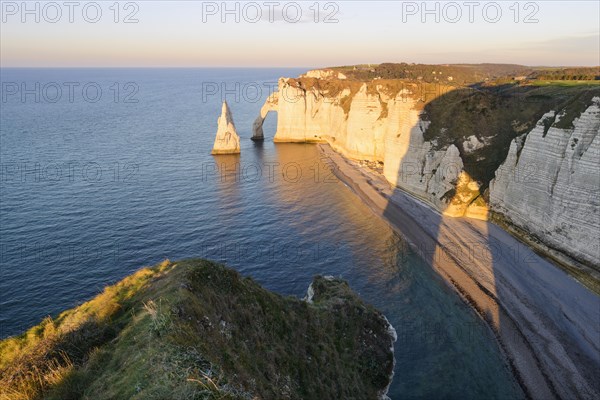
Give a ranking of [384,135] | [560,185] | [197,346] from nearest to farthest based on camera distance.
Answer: [197,346] < [560,185] < [384,135]

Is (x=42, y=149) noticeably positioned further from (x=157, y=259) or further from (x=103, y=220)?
(x=157, y=259)

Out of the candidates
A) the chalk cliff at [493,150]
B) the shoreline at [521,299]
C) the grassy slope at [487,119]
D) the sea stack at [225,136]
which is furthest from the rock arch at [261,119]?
the shoreline at [521,299]

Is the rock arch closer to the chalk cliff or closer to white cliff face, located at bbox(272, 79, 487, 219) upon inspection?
white cliff face, located at bbox(272, 79, 487, 219)

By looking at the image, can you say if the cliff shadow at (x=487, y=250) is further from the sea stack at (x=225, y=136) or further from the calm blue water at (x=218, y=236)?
the sea stack at (x=225, y=136)

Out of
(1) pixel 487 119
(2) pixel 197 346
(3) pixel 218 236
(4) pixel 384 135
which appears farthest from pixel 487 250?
(4) pixel 384 135

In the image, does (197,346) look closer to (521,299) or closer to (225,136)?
(521,299)
